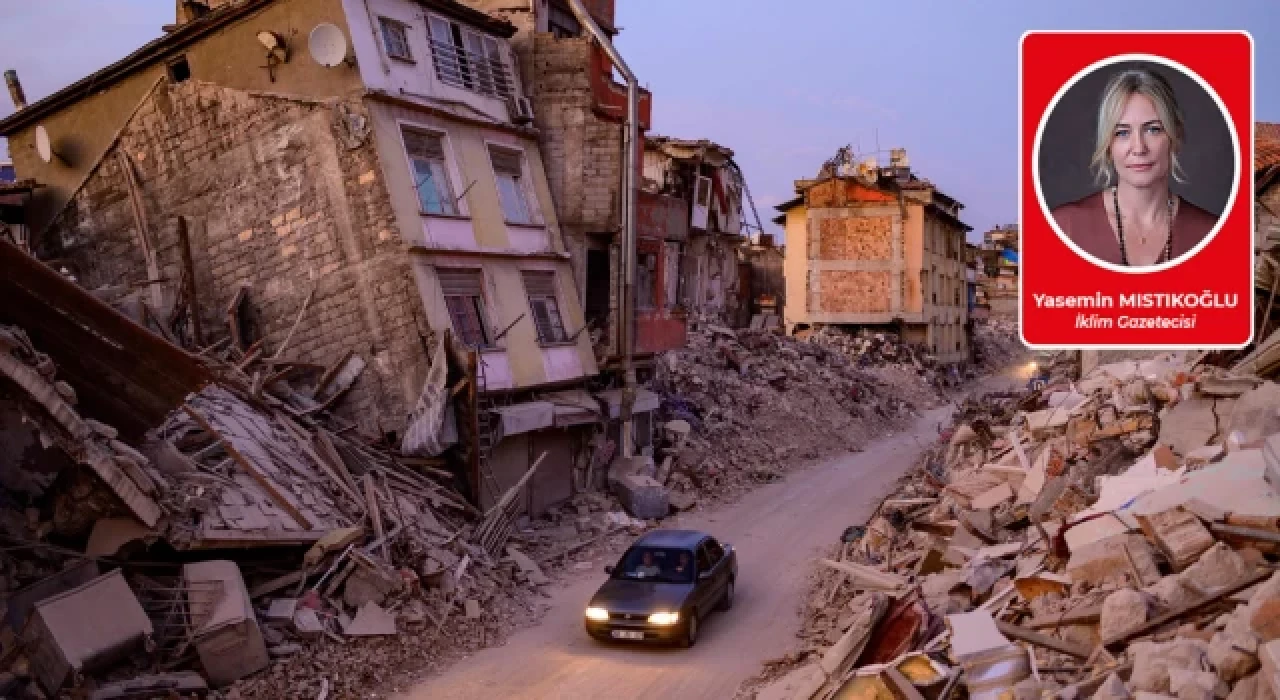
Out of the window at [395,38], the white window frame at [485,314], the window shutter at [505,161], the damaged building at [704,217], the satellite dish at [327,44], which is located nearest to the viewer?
the satellite dish at [327,44]

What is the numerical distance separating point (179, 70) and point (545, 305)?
10.1 m

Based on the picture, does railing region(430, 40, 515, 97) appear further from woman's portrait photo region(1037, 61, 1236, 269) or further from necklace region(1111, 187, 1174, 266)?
necklace region(1111, 187, 1174, 266)

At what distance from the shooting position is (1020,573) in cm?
1138

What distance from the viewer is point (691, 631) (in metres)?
15.1

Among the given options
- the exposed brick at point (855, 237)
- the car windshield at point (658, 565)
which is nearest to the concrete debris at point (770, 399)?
the exposed brick at point (855, 237)

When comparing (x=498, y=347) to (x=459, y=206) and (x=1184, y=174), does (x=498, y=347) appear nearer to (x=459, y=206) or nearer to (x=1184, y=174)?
(x=459, y=206)

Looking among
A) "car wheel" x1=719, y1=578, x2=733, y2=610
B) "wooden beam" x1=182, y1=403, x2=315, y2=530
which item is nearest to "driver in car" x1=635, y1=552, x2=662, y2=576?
"car wheel" x1=719, y1=578, x2=733, y2=610

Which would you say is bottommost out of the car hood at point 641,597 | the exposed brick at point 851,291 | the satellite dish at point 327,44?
the car hood at point 641,597

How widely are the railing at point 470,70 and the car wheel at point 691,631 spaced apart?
13598 millimetres

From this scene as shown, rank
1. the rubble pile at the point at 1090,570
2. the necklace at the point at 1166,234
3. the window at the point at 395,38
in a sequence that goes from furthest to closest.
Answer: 1. the window at the point at 395,38
2. the rubble pile at the point at 1090,570
3. the necklace at the point at 1166,234

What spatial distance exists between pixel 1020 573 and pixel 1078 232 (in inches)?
232

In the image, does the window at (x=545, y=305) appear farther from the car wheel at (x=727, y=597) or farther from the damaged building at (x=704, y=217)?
the damaged building at (x=704, y=217)

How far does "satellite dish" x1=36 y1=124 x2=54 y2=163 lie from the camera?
2550 cm

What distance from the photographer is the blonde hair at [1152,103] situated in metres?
6.47
